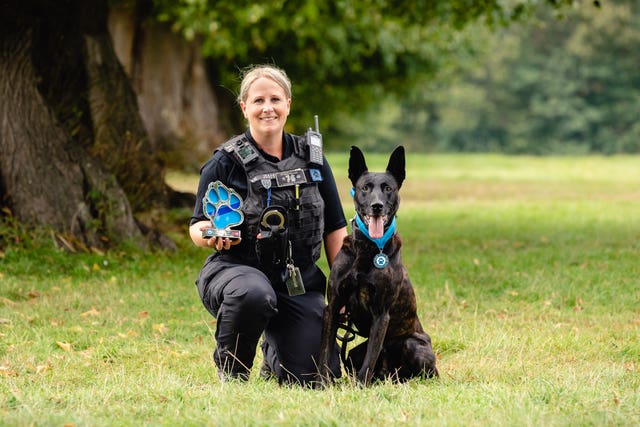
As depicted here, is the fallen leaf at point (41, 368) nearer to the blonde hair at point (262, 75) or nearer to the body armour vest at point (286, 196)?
the body armour vest at point (286, 196)

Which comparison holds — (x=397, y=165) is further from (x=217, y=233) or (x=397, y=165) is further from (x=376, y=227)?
(x=217, y=233)

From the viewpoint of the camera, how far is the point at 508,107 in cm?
6744

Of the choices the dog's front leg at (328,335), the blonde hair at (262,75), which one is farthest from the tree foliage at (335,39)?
the dog's front leg at (328,335)

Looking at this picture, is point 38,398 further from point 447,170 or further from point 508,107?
point 508,107

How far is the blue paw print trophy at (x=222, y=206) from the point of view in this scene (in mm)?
5145

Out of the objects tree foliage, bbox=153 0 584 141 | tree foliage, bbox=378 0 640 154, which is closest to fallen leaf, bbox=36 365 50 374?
tree foliage, bbox=153 0 584 141

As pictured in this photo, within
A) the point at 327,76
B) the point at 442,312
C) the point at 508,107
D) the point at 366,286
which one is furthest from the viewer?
the point at 508,107

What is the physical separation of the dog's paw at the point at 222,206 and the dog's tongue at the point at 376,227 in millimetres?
747

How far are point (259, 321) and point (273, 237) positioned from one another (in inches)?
18.6

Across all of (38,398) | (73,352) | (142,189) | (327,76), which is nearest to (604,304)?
(73,352)

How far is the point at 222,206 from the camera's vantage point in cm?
516

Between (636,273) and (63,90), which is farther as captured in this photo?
(63,90)

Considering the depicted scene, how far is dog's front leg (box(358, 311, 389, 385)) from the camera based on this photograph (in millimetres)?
5023

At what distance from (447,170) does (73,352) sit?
Answer: 30.6 meters
